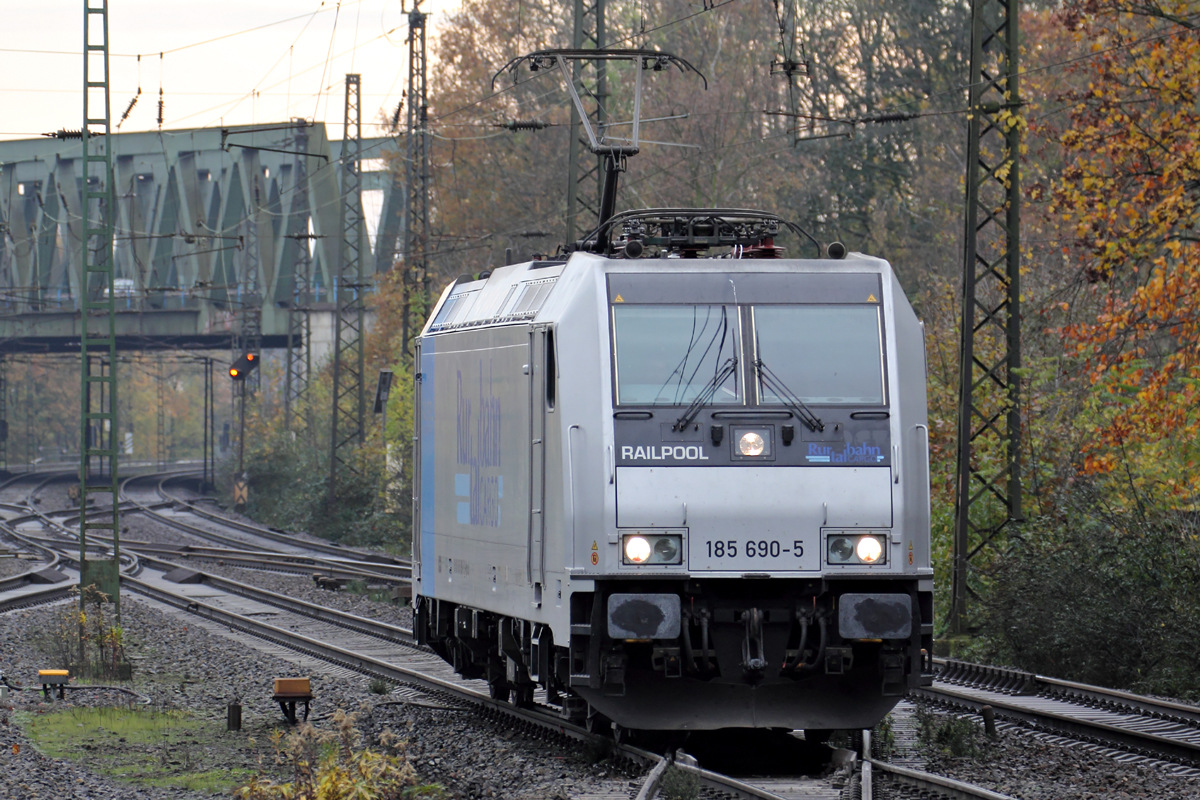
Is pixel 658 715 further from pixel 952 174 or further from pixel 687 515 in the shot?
pixel 952 174

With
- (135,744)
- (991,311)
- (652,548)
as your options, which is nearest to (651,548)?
(652,548)

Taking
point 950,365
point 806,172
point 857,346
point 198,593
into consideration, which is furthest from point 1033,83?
point 857,346

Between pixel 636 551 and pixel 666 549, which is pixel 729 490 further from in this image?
pixel 636 551

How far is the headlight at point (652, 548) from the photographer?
985cm

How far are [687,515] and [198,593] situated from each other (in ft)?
68.2

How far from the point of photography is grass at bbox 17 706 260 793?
11234 millimetres

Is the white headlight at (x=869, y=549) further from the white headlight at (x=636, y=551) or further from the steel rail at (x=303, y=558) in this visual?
the steel rail at (x=303, y=558)

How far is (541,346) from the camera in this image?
10.6m

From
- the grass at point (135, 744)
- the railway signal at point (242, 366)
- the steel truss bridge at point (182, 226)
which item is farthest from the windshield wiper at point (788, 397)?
the steel truss bridge at point (182, 226)

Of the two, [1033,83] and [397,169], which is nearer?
[1033,83]

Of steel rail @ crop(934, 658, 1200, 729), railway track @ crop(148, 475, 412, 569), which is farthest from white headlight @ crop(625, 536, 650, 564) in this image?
railway track @ crop(148, 475, 412, 569)

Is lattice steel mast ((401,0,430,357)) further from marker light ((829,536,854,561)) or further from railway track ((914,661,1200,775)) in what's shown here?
marker light ((829,536,854,561))

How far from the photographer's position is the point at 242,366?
55562 mm

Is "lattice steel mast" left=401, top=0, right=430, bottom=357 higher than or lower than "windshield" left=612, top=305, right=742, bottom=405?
higher
